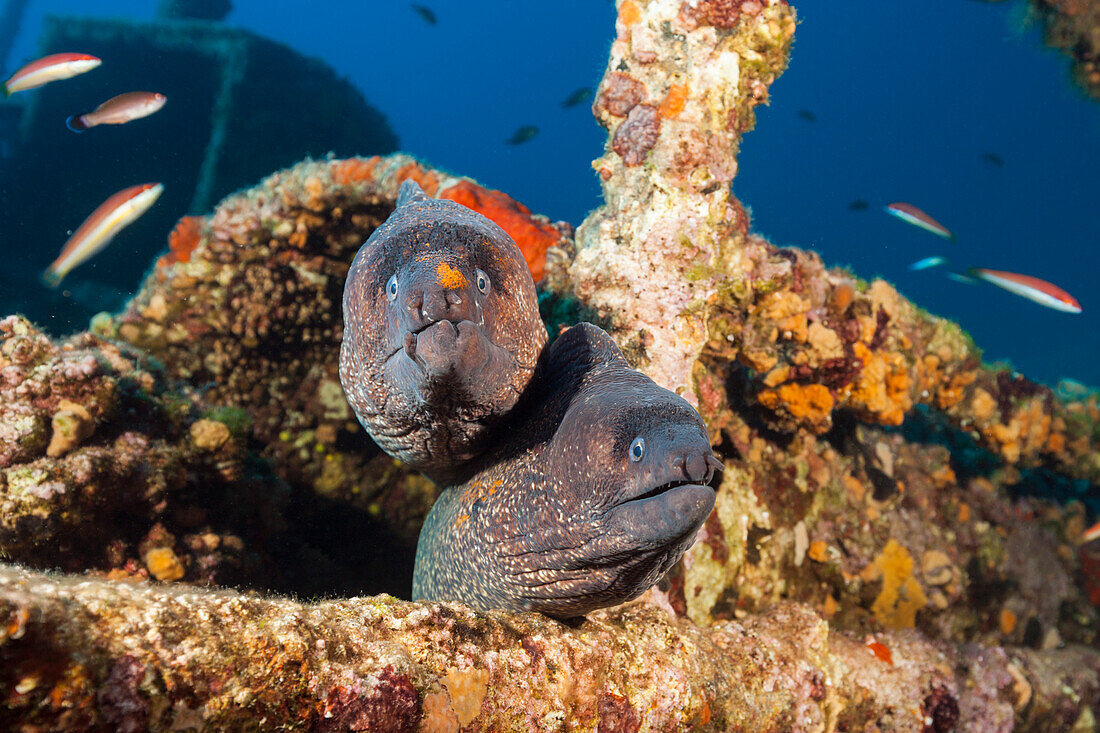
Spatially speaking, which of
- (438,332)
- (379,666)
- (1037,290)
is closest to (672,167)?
(438,332)

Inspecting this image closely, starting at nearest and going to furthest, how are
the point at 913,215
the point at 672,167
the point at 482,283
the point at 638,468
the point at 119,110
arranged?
the point at 638,468, the point at 482,283, the point at 672,167, the point at 119,110, the point at 913,215

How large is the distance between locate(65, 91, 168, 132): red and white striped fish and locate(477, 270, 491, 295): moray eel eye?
4142mm

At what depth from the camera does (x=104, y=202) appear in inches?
155

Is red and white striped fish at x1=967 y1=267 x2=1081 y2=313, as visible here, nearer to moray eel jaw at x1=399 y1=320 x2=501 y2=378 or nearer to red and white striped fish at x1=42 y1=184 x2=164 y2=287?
moray eel jaw at x1=399 y1=320 x2=501 y2=378

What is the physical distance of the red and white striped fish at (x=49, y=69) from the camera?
4203mm

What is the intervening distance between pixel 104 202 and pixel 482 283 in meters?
4.00

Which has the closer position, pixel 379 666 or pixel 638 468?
pixel 379 666

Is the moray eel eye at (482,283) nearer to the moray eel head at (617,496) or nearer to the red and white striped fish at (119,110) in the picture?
the moray eel head at (617,496)

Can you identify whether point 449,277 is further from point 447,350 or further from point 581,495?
point 581,495

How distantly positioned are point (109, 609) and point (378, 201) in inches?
131

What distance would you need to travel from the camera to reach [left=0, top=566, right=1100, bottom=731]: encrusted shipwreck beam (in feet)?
3.05

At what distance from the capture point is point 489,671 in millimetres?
1591

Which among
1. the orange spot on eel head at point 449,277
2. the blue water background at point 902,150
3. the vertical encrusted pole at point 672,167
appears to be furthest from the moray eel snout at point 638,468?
the blue water background at point 902,150

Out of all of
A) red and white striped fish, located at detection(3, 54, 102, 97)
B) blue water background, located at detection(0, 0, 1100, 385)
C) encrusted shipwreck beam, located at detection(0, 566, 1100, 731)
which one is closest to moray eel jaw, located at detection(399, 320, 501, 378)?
encrusted shipwreck beam, located at detection(0, 566, 1100, 731)
